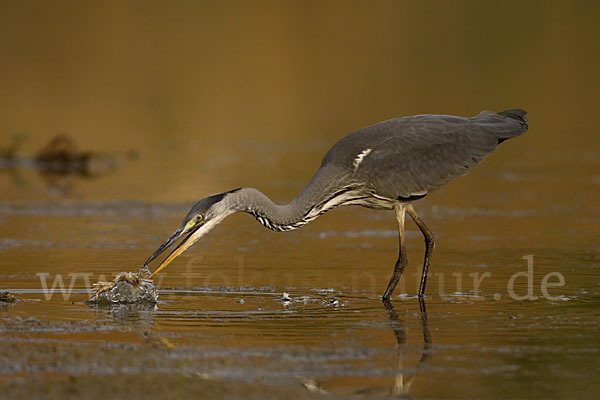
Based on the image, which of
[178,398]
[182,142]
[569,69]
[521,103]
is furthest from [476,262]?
[569,69]

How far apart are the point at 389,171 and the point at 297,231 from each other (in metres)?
3.49

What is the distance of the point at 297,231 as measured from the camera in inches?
535

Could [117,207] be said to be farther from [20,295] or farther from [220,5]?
[220,5]

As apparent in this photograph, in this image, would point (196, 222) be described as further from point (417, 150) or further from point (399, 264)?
point (417, 150)

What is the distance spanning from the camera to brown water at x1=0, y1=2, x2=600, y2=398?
7094mm

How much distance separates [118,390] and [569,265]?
18.6 ft

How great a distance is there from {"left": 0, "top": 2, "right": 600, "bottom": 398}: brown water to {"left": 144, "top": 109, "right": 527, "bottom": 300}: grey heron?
618mm

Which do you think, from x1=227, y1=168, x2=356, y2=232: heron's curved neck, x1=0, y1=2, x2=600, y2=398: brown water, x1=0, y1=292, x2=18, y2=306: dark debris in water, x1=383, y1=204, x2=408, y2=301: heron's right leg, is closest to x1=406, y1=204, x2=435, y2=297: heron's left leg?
x1=383, y1=204, x2=408, y2=301: heron's right leg

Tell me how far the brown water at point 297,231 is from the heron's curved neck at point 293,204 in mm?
585

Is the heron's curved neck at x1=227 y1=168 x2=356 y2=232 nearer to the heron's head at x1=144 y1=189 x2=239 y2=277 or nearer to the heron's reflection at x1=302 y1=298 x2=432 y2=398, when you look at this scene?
the heron's head at x1=144 y1=189 x2=239 y2=277

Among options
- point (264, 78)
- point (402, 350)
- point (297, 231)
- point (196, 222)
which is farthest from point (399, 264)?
point (264, 78)

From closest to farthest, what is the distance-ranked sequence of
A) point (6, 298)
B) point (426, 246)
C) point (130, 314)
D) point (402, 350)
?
point (402, 350) → point (130, 314) → point (6, 298) → point (426, 246)

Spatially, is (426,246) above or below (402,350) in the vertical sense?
above

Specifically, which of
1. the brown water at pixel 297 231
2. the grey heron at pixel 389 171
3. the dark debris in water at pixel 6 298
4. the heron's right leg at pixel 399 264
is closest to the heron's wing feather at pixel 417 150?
the grey heron at pixel 389 171
